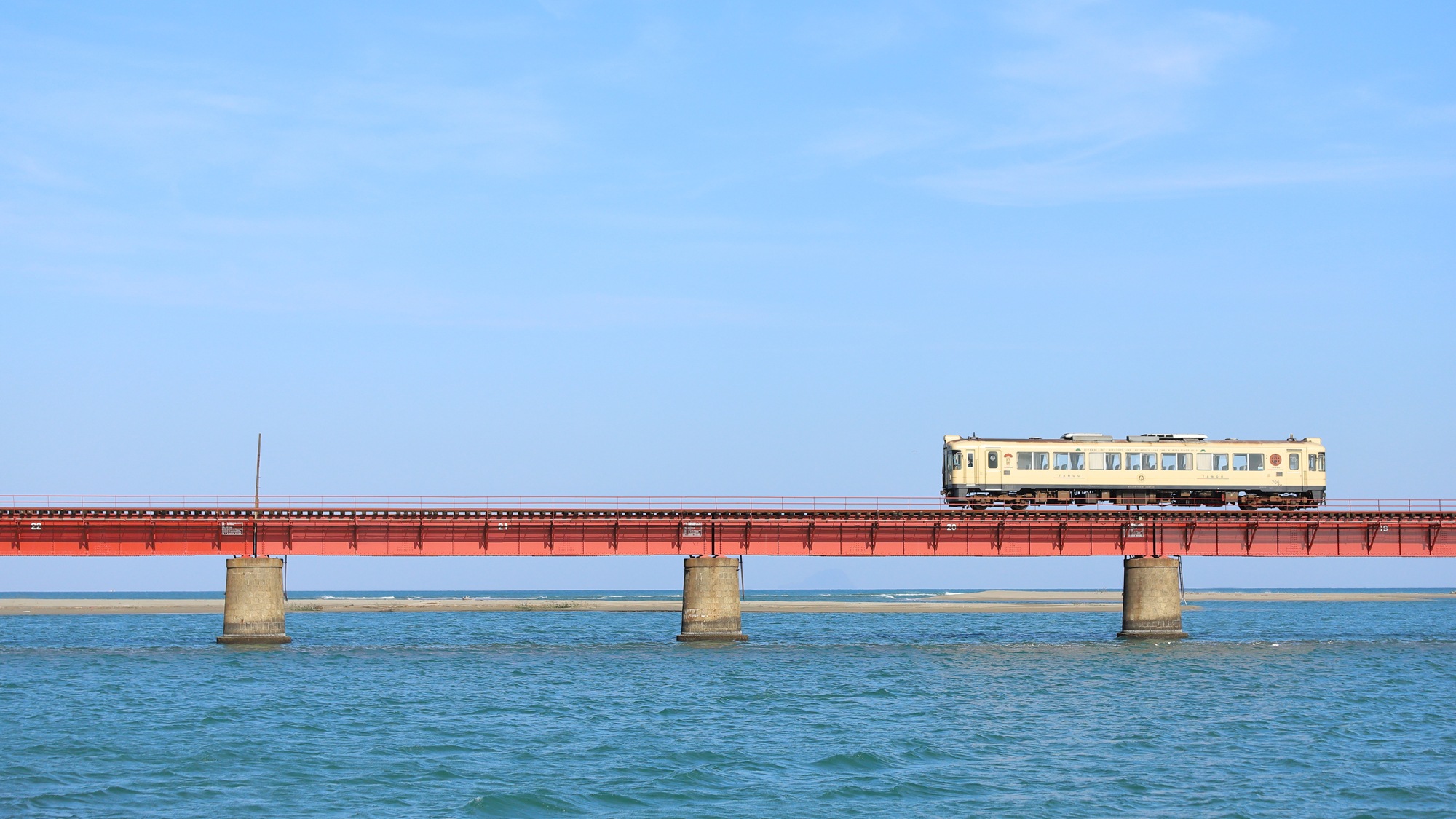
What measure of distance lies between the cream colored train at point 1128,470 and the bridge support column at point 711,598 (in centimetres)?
1195

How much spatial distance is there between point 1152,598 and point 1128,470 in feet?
20.2

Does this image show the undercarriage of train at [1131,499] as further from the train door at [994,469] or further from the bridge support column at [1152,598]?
the bridge support column at [1152,598]

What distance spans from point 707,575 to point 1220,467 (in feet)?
80.7

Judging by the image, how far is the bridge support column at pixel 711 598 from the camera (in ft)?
187

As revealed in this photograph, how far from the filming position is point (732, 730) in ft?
108

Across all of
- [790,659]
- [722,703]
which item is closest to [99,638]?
[790,659]

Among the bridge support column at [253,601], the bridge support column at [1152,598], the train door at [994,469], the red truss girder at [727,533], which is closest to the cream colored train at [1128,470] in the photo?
the train door at [994,469]

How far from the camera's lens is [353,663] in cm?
5056

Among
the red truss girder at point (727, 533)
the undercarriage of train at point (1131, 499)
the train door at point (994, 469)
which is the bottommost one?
the red truss girder at point (727, 533)

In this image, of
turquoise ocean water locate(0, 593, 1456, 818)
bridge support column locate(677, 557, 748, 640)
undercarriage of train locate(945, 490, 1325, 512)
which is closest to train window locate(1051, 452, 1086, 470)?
undercarriage of train locate(945, 490, 1325, 512)

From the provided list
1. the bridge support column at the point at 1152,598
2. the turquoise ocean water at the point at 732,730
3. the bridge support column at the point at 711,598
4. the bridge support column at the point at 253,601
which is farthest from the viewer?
the bridge support column at the point at 1152,598

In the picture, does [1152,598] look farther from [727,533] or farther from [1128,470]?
[727,533]

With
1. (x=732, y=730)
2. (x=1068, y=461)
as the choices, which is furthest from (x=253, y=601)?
(x=1068, y=461)

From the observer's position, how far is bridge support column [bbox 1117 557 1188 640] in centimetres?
5922
